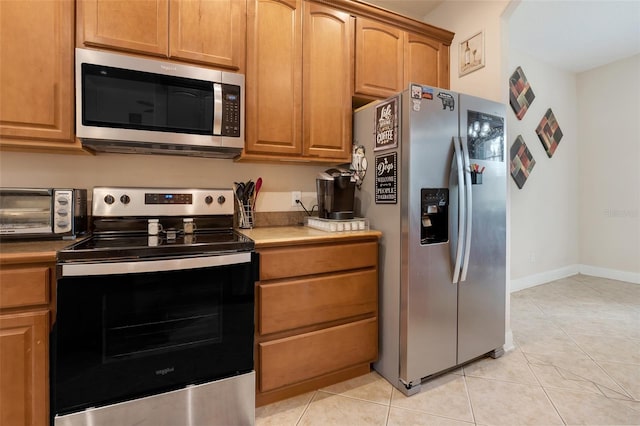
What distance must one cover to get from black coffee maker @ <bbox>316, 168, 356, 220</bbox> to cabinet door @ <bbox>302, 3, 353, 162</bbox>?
0.18m

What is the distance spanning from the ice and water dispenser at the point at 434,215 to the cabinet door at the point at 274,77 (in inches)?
34.2

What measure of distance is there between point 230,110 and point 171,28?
0.51 metres

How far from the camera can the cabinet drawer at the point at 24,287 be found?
1145mm

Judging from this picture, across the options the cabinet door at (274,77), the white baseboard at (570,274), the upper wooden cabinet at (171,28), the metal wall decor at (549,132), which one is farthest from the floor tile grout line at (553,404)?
the metal wall decor at (549,132)

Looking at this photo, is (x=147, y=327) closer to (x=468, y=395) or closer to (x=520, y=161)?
(x=468, y=395)

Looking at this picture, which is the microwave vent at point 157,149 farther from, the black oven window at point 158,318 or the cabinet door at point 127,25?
the black oven window at point 158,318

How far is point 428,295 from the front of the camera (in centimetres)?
175

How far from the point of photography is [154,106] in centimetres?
158

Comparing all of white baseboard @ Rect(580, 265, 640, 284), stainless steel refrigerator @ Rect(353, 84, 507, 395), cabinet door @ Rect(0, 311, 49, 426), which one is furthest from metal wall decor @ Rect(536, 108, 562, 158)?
cabinet door @ Rect(0, 311, 49, 426)

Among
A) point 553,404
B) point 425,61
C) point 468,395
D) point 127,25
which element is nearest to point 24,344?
point 127,25

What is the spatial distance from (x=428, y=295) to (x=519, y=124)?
3.06 meters

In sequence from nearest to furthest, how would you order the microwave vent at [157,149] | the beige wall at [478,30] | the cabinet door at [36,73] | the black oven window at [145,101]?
the cabinet door at [36,73] < the black oven window at [145,101] < the microwave vent at [157,149] < the beige wall at [478,30]

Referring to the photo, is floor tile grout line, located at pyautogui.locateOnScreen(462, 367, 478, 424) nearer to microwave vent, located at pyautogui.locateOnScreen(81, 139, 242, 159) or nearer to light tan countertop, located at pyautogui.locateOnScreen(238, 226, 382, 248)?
light tan countertop, located at pyautogui.locateOnScreen(238, 226, 382, 248)

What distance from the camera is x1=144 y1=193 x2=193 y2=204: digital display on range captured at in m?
1.75
